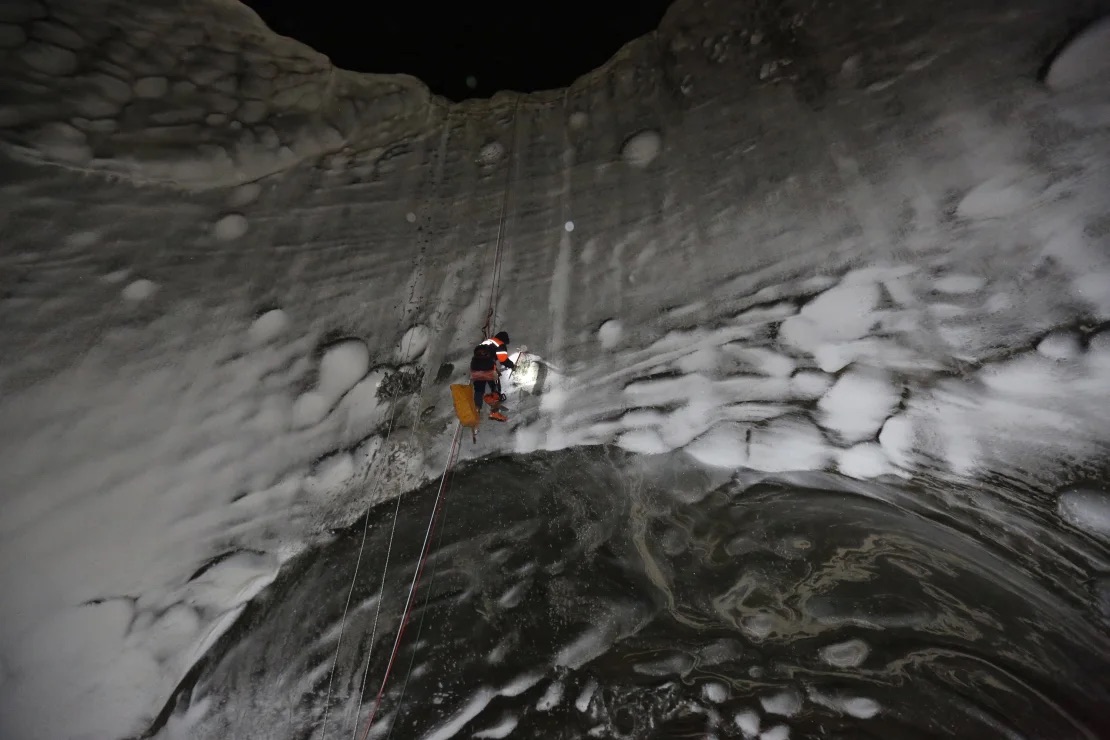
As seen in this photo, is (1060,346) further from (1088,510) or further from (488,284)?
(488,284)

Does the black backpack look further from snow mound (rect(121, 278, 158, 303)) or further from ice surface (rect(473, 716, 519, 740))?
snow mound (rect(121, 278, 158, 303))

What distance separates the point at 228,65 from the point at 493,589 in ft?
8.42

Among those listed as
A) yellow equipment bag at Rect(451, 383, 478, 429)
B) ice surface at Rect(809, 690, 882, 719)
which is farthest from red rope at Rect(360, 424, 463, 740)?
ice surface at Rect(809, 690, 882, 719)

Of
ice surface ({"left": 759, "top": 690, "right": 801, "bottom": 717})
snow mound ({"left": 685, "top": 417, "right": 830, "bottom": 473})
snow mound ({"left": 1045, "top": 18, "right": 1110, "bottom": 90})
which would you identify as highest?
snow mound ({"left": 1045, "top": 18, "right": 1110, "bottom": 90})

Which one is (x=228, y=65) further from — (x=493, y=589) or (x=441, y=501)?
(x=493, y=589)

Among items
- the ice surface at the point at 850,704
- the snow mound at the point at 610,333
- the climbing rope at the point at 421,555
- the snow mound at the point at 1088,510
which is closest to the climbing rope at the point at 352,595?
the climbing rope at the point at 421,555

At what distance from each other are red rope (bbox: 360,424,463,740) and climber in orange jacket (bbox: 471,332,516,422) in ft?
0.49

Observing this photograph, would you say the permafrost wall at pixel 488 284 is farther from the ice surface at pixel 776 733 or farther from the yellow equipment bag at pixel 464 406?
the ice surface at pixel 776 733

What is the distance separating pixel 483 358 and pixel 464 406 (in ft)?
0.62

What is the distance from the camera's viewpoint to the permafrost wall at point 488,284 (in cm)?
157

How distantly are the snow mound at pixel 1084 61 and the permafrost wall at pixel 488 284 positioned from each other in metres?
0.02

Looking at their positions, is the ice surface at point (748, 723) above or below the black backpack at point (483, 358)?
below

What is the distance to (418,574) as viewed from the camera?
180 cm

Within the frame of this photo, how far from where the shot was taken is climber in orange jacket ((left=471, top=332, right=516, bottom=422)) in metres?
1.99
